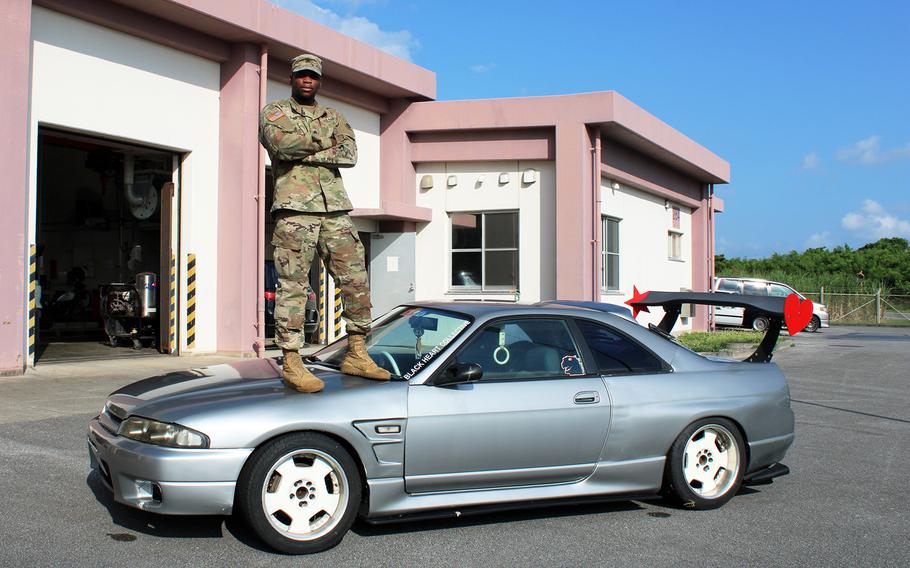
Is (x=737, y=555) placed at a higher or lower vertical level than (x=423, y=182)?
lower

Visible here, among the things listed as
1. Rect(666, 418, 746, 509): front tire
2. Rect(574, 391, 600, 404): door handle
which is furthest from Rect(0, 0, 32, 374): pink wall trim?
Rect(666, 418, 746, 509): front tire

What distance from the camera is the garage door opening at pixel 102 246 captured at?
13.7 m

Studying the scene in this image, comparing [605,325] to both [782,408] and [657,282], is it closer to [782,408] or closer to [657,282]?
[782,408]

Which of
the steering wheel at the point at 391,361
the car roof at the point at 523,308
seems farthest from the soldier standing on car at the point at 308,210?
the car roof at the point at 523,308

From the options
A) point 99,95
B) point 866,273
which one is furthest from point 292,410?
point 866,273

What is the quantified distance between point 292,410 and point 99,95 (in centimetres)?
930

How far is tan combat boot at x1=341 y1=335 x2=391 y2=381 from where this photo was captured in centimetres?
464

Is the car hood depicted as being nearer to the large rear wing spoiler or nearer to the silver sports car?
the silver sports car

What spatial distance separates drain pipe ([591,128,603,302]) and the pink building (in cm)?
3

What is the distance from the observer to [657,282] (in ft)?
69.4

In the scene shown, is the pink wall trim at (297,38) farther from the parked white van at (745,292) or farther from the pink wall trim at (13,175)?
the parked white van at (745,292)

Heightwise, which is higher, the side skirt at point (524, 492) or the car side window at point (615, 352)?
the car side window at point (615, 352)

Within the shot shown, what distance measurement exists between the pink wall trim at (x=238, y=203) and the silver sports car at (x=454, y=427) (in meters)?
7.99

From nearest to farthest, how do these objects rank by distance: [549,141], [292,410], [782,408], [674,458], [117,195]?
[292,410] < [674,458] < [782,408] < [549,141] < [117,195]
